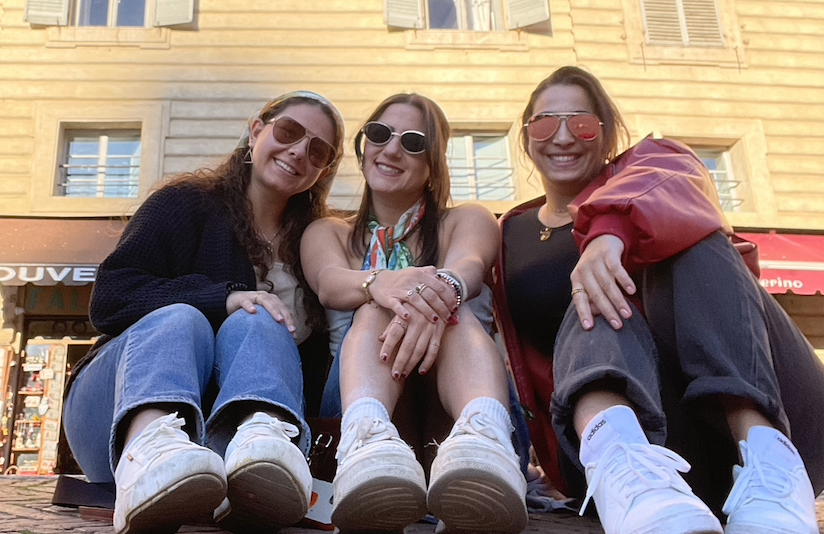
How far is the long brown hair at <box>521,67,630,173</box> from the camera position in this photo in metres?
2.37

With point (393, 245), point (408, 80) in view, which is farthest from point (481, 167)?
point (393, 245)

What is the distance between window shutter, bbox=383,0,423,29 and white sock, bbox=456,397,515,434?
822cm

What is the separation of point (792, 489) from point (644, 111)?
8.41 m

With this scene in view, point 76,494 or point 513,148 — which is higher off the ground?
point 513,148

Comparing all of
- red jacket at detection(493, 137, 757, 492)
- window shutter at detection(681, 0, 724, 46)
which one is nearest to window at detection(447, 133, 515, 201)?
window shutter at detection(681, 0, 724, 46)

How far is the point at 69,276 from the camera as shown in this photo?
20.9ft

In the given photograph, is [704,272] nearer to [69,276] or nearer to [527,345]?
[527,345]

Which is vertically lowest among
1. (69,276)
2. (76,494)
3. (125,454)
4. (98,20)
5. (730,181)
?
(76,494)

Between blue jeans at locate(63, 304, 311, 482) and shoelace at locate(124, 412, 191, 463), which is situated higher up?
blue jeans at locate(63, 304, 311, 482)

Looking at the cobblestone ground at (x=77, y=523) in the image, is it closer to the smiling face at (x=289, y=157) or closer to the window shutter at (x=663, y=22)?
the smiling face at (x=289, y=157)

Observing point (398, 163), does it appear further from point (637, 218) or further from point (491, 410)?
point (491, 410)

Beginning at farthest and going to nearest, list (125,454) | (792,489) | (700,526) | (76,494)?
1. (76,494)
2. (125,454)
3. (792,489)
4. (700,526)

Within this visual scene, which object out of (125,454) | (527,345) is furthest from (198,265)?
(527,345)

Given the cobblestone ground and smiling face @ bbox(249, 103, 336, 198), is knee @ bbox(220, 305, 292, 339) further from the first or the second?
smiling face @ bbox(249, 103, 336, 198)
